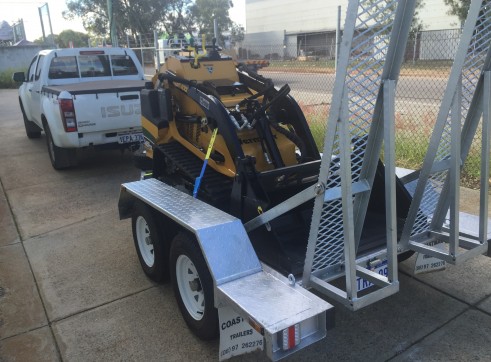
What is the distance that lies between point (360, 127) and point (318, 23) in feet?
165

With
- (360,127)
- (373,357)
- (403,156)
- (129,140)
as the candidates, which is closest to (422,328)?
(373,357)

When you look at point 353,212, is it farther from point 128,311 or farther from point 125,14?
point 125,14

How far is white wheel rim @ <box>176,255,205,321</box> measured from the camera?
3033mm

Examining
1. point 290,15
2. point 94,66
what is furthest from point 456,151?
point 290,15

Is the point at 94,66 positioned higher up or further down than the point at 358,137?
higher up

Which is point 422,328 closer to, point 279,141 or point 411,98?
point 279,141

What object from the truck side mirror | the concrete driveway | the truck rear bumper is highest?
the truck side mirror

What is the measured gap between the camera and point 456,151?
268 centimetres

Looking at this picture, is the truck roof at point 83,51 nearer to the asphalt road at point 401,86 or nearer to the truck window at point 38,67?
the truck window at point 38,67

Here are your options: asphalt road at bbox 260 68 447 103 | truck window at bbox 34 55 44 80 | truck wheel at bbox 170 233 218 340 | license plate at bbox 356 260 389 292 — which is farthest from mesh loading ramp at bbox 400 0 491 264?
truck window at bbox 34 55 44 80

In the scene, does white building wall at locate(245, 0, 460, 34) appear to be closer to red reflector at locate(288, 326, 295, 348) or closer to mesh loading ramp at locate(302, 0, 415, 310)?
mesh loading ramp at locate(302, 0, 415, 310)

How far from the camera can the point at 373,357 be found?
281 centimetres

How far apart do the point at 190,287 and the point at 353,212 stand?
1285 mm

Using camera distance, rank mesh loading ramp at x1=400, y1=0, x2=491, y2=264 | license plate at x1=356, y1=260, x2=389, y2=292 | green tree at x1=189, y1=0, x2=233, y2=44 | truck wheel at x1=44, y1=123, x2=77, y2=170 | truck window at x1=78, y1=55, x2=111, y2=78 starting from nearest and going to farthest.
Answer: mesh loading ramp at x1=400, y1=0, x2=491, y2=264 → license plate at x1=356, y1=260, x2=389, y2=292 → truck wheel at x1=44, y1=123, x2=77, y2=170 → truck window at x1=78, y1=55, x2=111, y2=78 → green tree at x1=189, y1=0, x2=233, y2=44
